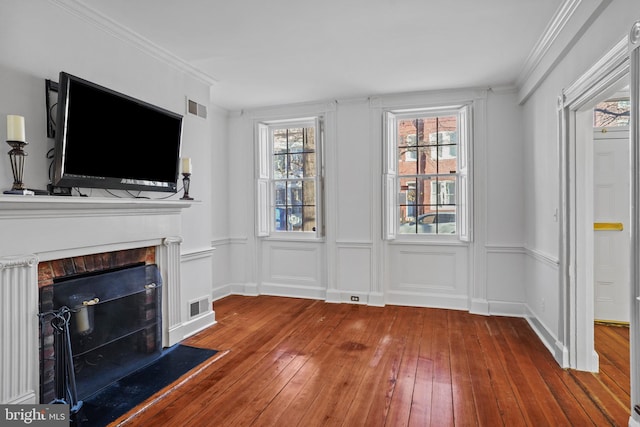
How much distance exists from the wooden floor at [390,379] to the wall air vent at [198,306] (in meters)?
0.24

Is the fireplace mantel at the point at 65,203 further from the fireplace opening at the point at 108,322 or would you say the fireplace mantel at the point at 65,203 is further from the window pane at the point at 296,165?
the window pane at the point at 296,165

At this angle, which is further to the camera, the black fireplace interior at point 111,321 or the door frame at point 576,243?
the door frame at point 576,243

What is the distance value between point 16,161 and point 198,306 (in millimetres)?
2105

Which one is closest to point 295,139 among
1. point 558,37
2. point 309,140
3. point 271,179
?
point 309,140

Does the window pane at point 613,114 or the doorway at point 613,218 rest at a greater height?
the window pane at point 613,114

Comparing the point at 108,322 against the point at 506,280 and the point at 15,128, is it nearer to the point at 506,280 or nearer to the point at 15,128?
the point at 15,128

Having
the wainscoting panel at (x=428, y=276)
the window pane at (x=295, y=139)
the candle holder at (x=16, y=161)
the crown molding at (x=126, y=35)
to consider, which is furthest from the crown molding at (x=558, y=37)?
the candle holder at (x=16, y=161)

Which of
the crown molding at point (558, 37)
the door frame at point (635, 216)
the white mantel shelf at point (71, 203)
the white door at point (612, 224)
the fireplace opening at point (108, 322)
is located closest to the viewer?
the door frame at point (635, 216)

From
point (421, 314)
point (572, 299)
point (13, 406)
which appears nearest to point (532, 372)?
point (572, 299)

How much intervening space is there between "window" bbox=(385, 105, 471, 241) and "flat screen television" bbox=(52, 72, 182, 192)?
8.48ft

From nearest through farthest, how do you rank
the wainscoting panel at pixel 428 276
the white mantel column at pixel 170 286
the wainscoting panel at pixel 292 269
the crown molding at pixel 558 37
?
the crown molding at pixel 558 37
the white mantel column at pixel 170 286
the wainscoting panel at pixel 428 276
the wainscoting panel at pixel 292 269

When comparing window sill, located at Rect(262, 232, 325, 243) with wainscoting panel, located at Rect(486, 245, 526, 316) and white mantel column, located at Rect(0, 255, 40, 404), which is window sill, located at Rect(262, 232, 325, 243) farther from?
white mantel column, located at Rect(0, 255, 40, 404)

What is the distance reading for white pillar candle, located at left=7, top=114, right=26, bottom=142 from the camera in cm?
196

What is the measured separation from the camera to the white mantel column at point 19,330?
200 cm
